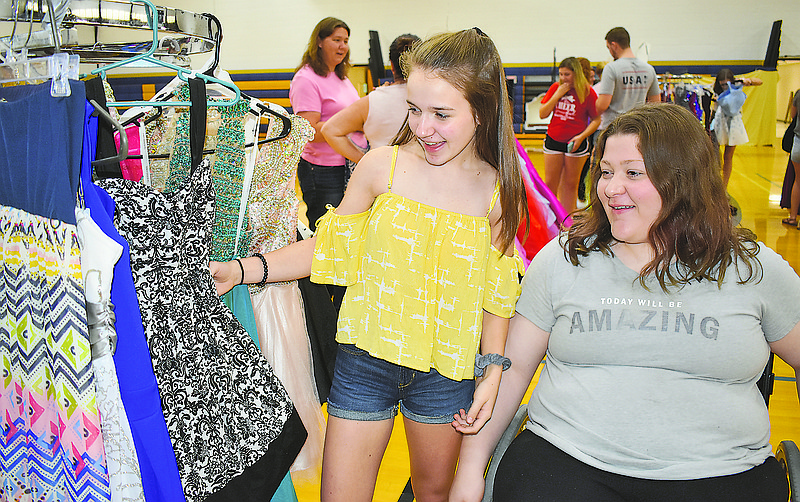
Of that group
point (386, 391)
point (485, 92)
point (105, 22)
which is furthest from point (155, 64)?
point (386, 391)

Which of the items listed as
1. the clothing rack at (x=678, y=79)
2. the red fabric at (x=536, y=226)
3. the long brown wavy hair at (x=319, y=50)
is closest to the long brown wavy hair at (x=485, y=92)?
the red fabric at (x=536, y=226)

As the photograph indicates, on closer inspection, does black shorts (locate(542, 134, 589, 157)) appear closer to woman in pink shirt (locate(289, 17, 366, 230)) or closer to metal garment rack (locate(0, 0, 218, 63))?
woman in pink shirt (locate(289, 17, 366, 230))

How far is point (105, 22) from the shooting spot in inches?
57.4

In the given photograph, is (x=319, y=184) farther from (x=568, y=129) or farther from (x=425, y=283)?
(x=568, y=129)

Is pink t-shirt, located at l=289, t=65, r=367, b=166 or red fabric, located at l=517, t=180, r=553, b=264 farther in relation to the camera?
pink t-shirt, located at l=289, t=65, r=367, b=166

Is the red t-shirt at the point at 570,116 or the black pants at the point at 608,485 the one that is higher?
the red t-shirt at the point at 570,116

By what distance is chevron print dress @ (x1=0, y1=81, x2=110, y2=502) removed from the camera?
1.17 m

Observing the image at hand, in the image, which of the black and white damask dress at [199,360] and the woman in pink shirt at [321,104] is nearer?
the black and white damask dress at [199,360]

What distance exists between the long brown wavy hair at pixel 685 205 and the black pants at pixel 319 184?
2.52m

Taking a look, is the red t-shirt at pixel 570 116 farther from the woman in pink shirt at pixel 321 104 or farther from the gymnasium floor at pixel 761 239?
the woman in pink shirt at pixel 321 104

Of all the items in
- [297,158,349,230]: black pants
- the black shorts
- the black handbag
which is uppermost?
the black handbag

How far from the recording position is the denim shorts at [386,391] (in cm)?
157

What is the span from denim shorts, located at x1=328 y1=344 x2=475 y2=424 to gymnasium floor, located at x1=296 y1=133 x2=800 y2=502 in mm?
881

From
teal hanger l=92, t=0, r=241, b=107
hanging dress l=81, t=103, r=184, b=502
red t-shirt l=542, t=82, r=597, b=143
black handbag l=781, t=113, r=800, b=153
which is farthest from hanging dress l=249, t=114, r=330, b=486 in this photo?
black handbag l=781, t=113, r=800, b=153
